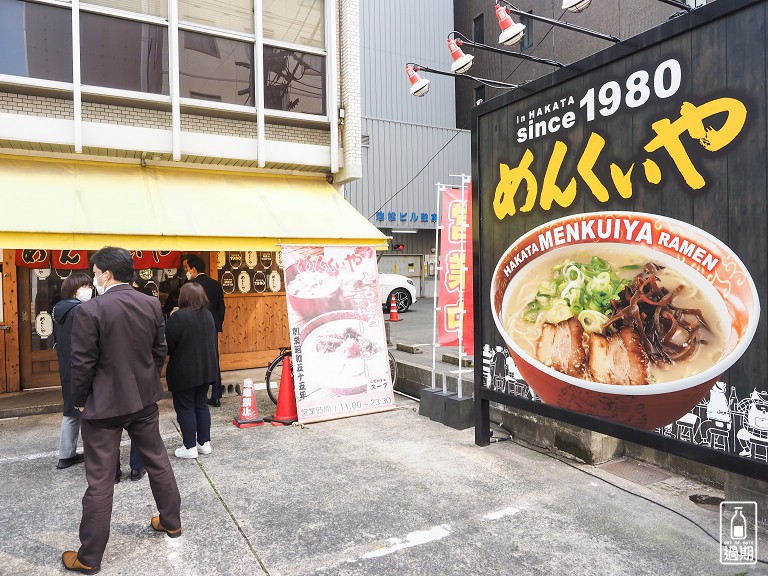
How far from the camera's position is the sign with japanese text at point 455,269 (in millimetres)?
6535

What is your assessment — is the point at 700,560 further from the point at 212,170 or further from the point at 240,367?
the point at 212,170

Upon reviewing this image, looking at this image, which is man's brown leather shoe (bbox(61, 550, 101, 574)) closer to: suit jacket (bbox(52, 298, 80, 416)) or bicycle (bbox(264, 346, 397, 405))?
suit jacket (bbox(52, 298, 80, 416))

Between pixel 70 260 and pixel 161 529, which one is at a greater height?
pixel 70 260

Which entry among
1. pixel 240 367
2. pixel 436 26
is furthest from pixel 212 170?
pixel 436 26

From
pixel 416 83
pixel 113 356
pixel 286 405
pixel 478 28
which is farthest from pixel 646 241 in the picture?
pixel 478 28

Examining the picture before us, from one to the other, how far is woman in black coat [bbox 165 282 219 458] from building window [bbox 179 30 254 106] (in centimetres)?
470

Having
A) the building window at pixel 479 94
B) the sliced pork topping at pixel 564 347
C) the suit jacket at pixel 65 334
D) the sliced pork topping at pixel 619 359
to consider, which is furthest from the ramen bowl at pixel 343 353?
the building window at pixel 479 94

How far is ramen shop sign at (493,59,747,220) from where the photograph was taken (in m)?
3.51

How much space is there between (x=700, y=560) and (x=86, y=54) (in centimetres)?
952

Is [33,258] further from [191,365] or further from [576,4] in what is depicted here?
[576,4]

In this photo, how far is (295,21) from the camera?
9.45 metres

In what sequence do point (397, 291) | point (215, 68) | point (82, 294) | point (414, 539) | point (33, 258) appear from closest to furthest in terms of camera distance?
point (414, 539) < point (82, 294) < point (33, 258) < point (215, 68) < point (397, 291)

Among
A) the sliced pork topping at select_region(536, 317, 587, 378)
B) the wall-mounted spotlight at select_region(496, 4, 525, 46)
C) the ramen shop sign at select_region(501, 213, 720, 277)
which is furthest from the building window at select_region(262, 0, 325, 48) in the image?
the sliced pork topping at select_region(536, 317, 587, 378)

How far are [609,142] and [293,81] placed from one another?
22.4 ft
